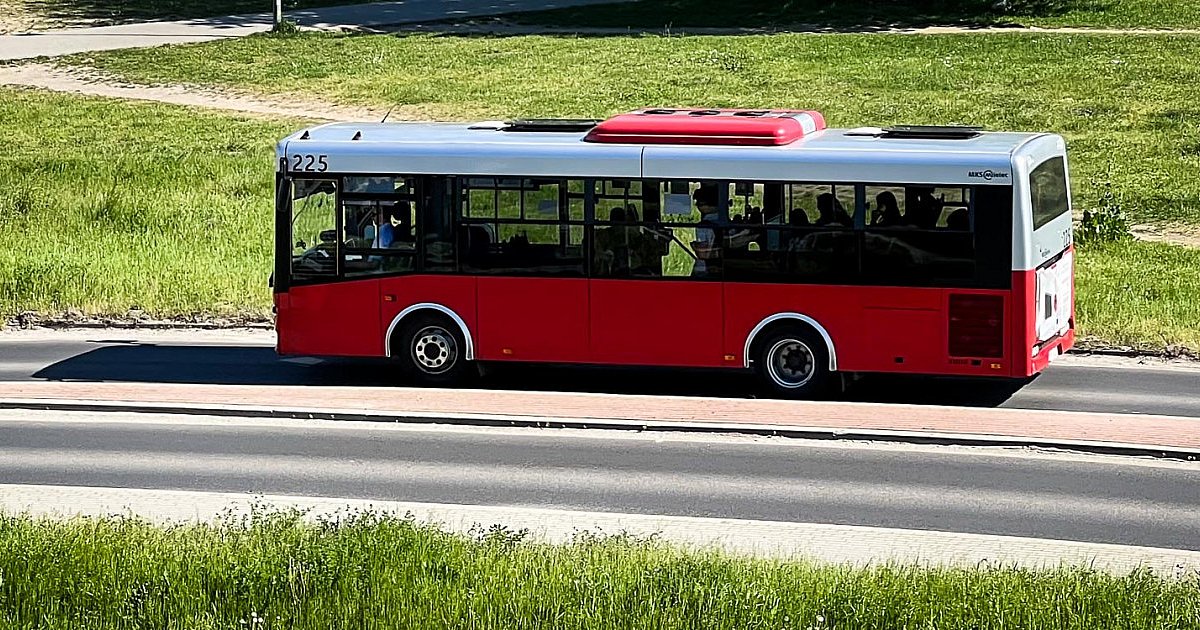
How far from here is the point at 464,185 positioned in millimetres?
19984

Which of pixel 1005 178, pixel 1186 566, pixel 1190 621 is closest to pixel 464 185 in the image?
pixel 1005 178

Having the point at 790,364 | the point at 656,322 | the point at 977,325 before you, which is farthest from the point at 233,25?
the point at 977,325

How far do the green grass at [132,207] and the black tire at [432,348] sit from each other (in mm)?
5658

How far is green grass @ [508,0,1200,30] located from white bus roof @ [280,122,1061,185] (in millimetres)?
34412

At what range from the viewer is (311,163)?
2042 cm

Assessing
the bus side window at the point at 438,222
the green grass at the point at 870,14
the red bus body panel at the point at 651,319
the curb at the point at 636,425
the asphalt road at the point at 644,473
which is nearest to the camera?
the asphalt road at the point at 644,473

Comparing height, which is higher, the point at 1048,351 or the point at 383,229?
the point at 383,229

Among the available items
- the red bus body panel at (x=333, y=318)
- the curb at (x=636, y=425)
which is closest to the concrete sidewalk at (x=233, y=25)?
the red bus body panel at (x=333, y=318)

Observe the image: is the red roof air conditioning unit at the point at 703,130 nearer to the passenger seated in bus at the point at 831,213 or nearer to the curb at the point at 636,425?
the passenger seated in bus at the point at 831,213

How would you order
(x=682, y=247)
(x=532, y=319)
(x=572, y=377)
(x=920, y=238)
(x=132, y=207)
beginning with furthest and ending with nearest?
(x=132, y=207) < (x=572, y=377) < (x=532, y=319) < (x=682, y=247) < (x=920, y=238)

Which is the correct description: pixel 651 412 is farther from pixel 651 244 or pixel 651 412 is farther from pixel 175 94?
pixel 175 94

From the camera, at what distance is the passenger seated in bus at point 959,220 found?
1869cm

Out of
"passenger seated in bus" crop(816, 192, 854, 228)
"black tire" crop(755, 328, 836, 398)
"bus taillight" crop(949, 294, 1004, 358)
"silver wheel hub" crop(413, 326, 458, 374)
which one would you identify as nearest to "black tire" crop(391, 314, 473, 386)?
"silver wheel hub" crop(413, 326, 458, 374)

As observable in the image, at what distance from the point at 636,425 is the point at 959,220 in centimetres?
396
